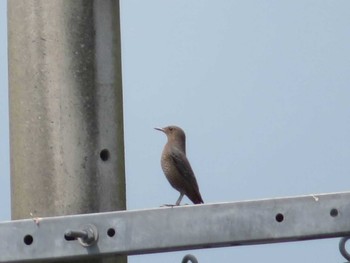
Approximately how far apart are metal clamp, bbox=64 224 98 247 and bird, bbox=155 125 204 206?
22.8ft

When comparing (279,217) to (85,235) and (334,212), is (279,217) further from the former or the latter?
(85,235)

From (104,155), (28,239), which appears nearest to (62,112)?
(104,155)

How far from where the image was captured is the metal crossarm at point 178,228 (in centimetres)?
508

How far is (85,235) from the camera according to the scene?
5320mm

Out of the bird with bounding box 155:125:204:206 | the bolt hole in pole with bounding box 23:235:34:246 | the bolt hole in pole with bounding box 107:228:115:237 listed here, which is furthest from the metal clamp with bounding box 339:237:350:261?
the bird with bounding box 155:125:204:206

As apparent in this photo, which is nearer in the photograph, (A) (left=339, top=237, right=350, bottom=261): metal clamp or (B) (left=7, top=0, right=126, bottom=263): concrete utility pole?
(A) (left=339, top=237, right=350, bottom=261): metal clamp

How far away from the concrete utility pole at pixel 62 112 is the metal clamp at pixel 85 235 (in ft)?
4.75

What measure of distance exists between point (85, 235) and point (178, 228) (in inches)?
15.5

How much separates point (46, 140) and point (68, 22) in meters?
0.68

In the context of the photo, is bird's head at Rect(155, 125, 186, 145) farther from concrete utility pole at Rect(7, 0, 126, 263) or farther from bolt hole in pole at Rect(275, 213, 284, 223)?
bolt hole in pole at Rect(275, 213, 284, 223)

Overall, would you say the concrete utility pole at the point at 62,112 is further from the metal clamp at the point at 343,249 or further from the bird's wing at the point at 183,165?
the bird's wing at the point at 183,165

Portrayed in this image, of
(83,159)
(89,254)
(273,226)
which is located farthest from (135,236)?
(83,159)

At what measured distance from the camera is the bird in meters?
12.5

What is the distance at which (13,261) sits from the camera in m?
5.38
